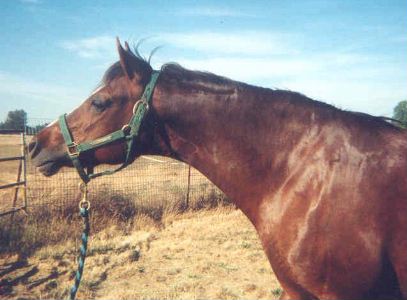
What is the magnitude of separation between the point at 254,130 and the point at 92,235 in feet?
18.7

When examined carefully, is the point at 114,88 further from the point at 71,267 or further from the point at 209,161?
the point at 71,267

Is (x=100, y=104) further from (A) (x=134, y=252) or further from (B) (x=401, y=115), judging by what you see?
(B) (x=401, y=115)

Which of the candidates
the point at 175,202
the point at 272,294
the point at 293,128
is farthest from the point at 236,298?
the point at 175,202

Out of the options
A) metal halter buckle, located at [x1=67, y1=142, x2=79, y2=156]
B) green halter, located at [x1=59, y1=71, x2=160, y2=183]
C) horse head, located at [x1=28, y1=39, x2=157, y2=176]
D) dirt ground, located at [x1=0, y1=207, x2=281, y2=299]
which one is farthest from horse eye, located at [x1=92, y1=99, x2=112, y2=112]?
dirt ground, located at [x1=0, y1=207, x2=281, y2=299]

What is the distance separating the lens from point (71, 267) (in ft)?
18.7

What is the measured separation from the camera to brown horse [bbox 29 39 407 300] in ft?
6.92

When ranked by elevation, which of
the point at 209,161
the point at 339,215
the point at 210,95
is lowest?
the point at 339,215

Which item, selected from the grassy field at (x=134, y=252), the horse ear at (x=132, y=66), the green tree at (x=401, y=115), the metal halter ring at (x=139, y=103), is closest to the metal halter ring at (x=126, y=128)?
the metal halter ring at (x=139, y=103)

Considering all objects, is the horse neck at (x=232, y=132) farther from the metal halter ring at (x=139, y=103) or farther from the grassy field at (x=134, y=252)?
the grassy field at (x=134, y=252)

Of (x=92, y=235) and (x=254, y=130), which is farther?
(x=92, y=235)

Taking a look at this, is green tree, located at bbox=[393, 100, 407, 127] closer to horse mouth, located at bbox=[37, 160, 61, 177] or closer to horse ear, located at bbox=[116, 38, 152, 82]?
horse ear, located at bbox=[116, 38, 152, 82]

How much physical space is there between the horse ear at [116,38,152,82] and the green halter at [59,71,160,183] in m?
0.06

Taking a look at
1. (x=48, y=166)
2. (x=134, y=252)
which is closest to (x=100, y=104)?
(x=48, y=166)

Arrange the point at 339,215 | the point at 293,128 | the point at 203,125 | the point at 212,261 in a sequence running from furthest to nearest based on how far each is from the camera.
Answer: the point at 212,261 < the point at 203,125 < the point at 293,128 < the point at 339,215
